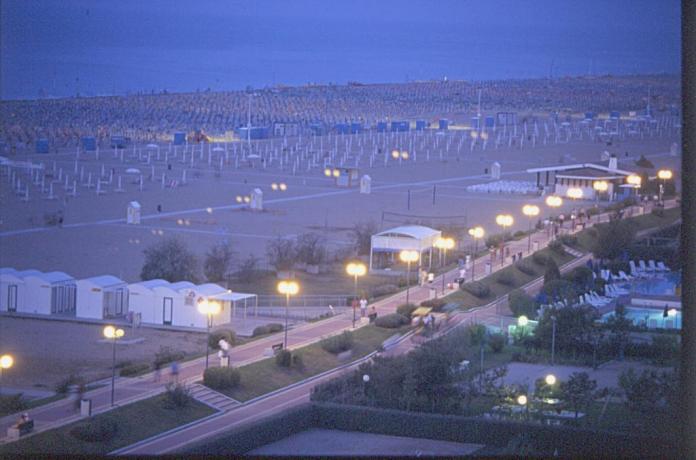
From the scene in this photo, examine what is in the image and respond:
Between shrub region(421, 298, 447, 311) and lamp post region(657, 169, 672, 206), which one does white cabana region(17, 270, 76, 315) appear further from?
lamp post region(657, 169, 672, 206)

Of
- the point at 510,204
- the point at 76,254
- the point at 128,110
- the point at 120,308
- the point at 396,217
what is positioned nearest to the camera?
the point at 120,308

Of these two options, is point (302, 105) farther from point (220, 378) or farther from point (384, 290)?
point (220, 378)

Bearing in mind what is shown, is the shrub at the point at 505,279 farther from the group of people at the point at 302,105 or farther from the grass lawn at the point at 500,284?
the group of people at the point at 302,105

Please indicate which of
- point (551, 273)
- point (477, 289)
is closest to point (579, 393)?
point (477, 289)

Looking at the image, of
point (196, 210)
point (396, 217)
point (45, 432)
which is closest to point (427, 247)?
point (396, 217)

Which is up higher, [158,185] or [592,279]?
[158,185]

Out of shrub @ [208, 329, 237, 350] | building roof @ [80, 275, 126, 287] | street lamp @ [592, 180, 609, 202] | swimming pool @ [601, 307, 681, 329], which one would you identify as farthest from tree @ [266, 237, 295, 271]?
street lamp @ [592, 180, 609, 202]

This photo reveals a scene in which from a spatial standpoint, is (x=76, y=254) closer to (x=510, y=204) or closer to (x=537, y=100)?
(x=510, y=204)
